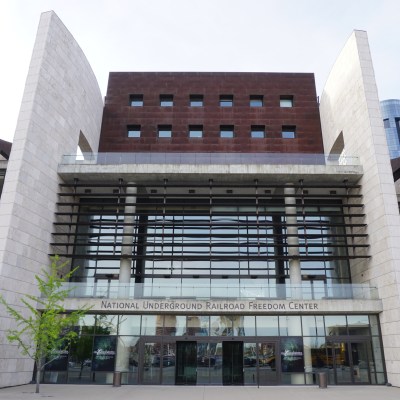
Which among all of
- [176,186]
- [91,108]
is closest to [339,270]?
[176,186]

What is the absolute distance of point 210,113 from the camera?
3644cm

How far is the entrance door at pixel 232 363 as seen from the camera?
75.9ft

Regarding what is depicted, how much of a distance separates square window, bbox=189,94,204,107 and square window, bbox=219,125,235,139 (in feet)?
10.6

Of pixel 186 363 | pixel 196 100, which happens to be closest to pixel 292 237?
pixel 186 363

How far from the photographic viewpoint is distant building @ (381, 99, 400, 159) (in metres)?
154

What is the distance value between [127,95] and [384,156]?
902 inches

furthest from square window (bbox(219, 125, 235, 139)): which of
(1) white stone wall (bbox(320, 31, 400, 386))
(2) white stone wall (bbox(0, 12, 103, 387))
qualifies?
(2) white stone wall (bbox(0, 12, 103, 387))

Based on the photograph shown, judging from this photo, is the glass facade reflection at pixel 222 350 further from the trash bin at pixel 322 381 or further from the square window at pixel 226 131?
the square window at pixel 226 131

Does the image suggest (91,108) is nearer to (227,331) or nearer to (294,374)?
(227,331)

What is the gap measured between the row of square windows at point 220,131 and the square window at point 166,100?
2.41 meters

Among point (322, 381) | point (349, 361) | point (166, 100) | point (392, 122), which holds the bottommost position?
point (322, 381)

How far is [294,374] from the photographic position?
23.3 meters

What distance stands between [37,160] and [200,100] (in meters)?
17.3

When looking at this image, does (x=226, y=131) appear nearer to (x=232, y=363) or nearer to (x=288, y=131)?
(x=288, y=131)
